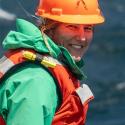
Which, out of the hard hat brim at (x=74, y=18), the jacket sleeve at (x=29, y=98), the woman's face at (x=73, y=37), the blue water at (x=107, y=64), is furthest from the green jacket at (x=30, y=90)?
the blue water at (x=107, y=64)

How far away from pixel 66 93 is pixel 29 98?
1.53ft

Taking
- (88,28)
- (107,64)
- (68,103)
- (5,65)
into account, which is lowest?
(107,64)

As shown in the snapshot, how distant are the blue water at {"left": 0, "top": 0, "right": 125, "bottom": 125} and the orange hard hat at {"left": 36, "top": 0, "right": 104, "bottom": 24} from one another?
22.4 ft

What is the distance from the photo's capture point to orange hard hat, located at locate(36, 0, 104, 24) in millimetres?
6430

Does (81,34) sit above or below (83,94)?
above

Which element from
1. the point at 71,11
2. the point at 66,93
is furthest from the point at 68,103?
the point at 71,11

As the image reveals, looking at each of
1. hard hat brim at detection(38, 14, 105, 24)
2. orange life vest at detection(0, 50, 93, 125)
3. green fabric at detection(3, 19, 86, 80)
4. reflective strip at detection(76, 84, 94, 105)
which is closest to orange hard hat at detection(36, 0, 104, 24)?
hard hat brim at detection(38, 14, 105, 24)

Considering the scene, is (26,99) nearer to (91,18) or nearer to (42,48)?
(42,48)

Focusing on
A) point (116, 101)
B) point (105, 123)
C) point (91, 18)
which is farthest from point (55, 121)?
point (116, 101)

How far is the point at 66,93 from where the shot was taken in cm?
623

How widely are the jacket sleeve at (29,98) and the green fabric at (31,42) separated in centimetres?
19

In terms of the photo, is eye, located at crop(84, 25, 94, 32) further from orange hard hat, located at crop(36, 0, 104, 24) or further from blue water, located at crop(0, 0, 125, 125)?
blue water, located at crop(0, 0, 125, 125)

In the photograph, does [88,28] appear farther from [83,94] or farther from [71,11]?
[83,94]

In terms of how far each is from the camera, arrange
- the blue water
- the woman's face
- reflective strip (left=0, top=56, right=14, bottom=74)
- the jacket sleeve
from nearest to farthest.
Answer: the jacket sleeve → reflective strip (left=0, top=56, right=14, bottom=74) → the woman's face → the blue water
